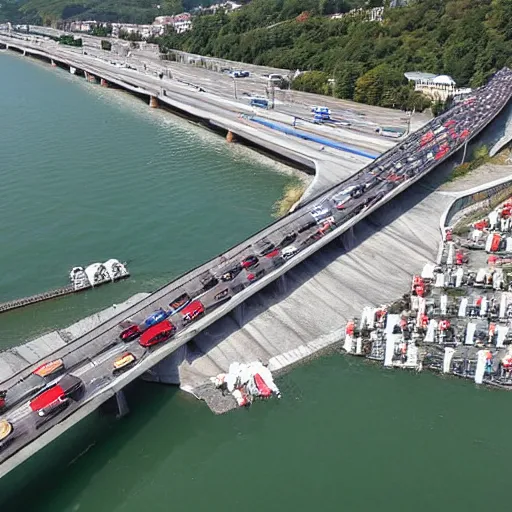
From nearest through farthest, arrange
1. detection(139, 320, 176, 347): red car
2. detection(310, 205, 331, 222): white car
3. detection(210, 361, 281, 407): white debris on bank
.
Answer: detection(139, 320, 176, 347): red car
detection(210, 361, 281, 407): white debris on bank
detection(310, 205, 331, 222): white car

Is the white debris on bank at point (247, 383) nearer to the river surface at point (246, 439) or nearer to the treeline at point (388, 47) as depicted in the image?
the river surface at point (246, 439)

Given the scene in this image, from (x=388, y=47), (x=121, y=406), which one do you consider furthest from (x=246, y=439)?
(x=388, y=47)

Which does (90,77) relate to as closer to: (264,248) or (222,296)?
(264,248)

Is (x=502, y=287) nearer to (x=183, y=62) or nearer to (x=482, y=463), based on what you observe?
(x=482, y=463)

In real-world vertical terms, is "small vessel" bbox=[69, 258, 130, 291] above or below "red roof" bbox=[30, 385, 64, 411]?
below

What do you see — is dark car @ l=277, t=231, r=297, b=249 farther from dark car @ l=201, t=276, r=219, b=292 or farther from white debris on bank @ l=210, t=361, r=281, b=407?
white debris on bank @ l=210, t=361, r=281, b=407

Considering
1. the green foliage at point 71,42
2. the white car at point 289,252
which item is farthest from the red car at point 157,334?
the green foliage at point 71,42

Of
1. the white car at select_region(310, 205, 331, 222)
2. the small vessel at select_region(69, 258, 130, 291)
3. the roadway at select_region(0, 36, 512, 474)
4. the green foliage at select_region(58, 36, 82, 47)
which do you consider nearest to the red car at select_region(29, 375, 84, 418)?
the roadway at select_region(0, 36, 512, 474)

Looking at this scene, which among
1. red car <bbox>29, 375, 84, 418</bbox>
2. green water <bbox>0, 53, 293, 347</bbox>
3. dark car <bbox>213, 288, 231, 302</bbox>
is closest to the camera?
red car <bbox>29, 375, 84, 418</bbox>
